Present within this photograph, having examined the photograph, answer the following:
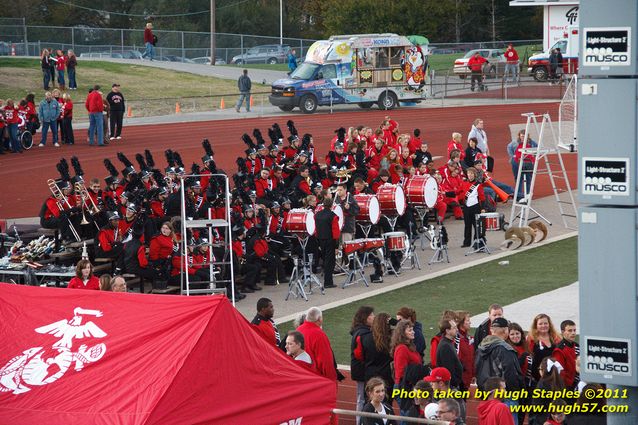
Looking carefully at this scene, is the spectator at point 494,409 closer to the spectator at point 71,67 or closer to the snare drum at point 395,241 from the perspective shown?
the snare drum at point 395,241

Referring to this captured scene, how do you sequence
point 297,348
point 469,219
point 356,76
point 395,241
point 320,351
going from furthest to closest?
point 356,76
point 469,219
point 395,241
point 320,351
point 297,348

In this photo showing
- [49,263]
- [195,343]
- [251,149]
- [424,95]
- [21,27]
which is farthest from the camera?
[21,27]

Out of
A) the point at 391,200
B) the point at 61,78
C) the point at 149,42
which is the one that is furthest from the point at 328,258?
the point at 149,42

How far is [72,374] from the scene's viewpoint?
30.1ft

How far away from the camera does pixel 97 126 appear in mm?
33469

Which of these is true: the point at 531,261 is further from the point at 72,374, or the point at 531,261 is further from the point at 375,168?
the point at 72,374

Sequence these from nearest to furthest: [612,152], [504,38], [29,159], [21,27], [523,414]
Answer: [612,152]
[523,414]
[29,159]
[21,27]
[504,38]

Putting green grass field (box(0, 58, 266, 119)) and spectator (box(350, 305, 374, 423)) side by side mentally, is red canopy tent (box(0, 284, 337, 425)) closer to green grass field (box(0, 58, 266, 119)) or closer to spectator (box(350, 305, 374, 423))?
spectator (box(350, 305, 374, 423))

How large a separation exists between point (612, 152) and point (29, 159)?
27.1m

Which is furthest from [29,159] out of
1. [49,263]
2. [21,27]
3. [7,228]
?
[21,27]

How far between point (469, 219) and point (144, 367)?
1226cm

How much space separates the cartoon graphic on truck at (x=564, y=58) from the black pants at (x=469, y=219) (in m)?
26.4

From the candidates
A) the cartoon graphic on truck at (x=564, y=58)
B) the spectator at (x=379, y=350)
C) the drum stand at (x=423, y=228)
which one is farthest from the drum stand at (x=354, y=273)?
the cartoon graphic on truck at (x=564, y=58)

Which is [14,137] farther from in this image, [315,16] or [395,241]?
[315,16]
